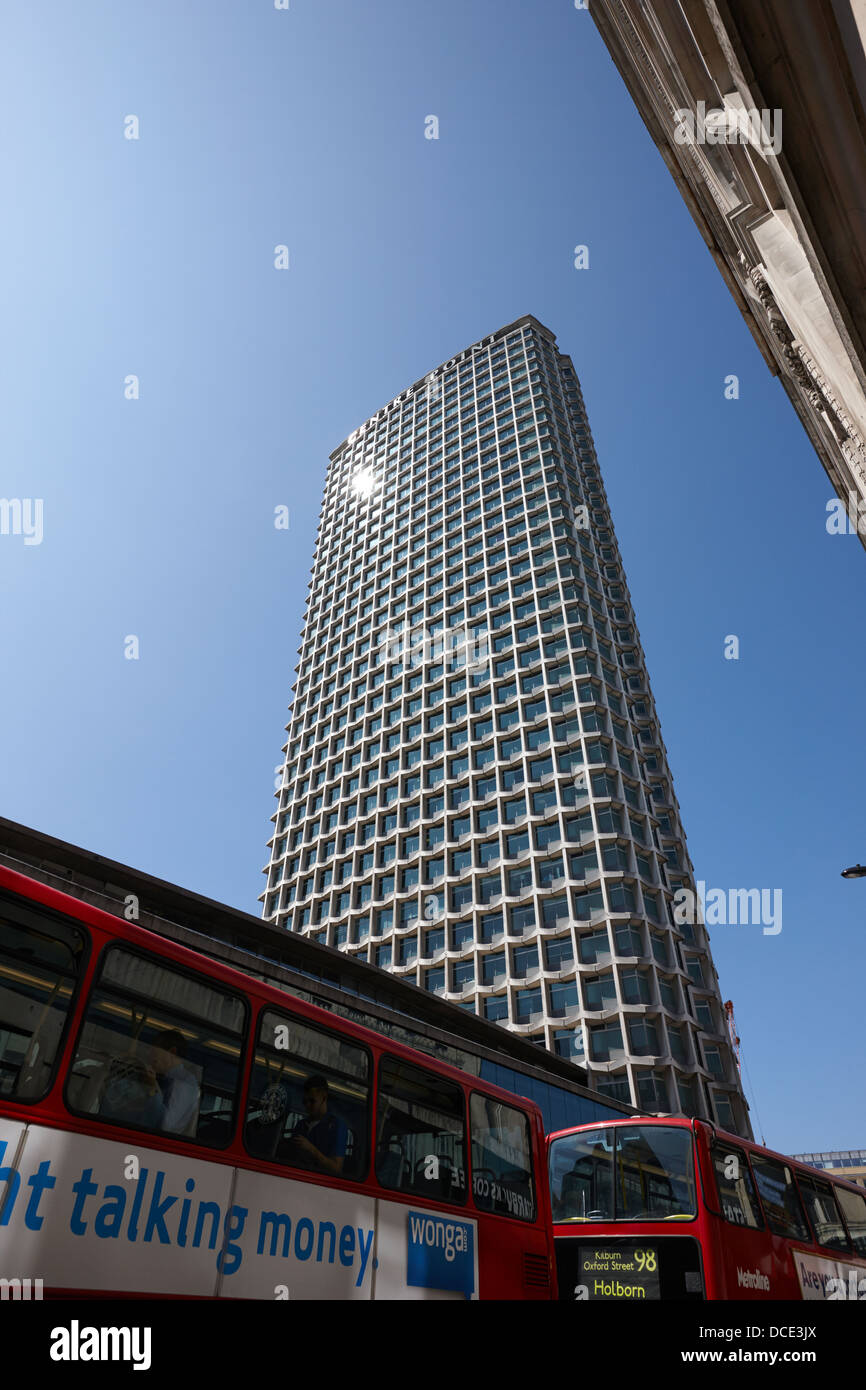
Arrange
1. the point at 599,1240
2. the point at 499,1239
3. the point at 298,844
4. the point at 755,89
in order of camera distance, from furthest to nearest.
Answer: the point at 298,844 < the point at 599,1240 < the point at 499,1239 < the point at 755,89

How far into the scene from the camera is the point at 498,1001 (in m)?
41.8

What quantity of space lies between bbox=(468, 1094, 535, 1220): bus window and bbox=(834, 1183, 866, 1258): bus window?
26.5 ft

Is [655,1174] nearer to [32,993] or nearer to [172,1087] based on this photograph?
[172,1087]

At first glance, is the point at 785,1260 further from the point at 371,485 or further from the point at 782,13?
the point at 371,485

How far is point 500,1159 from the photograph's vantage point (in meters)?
7.81

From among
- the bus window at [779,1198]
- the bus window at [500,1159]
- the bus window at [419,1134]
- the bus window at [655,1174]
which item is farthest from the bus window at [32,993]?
the bus window at [779,1198]

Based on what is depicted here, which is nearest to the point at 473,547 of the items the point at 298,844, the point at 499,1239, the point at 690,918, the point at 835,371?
the point at 298,844

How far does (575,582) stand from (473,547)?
11.7 metres

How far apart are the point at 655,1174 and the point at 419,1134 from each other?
4.63 m

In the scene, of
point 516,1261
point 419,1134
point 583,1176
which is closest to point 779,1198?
point 583,1176

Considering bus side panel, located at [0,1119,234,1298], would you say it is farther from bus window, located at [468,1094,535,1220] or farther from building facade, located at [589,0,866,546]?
building facade, located at [589,0,866,546]

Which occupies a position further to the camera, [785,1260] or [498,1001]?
[498,1001]

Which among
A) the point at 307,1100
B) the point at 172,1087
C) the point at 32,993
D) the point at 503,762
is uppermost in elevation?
the point at 503,762

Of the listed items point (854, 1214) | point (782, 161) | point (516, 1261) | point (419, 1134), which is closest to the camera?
point (782, 161)
